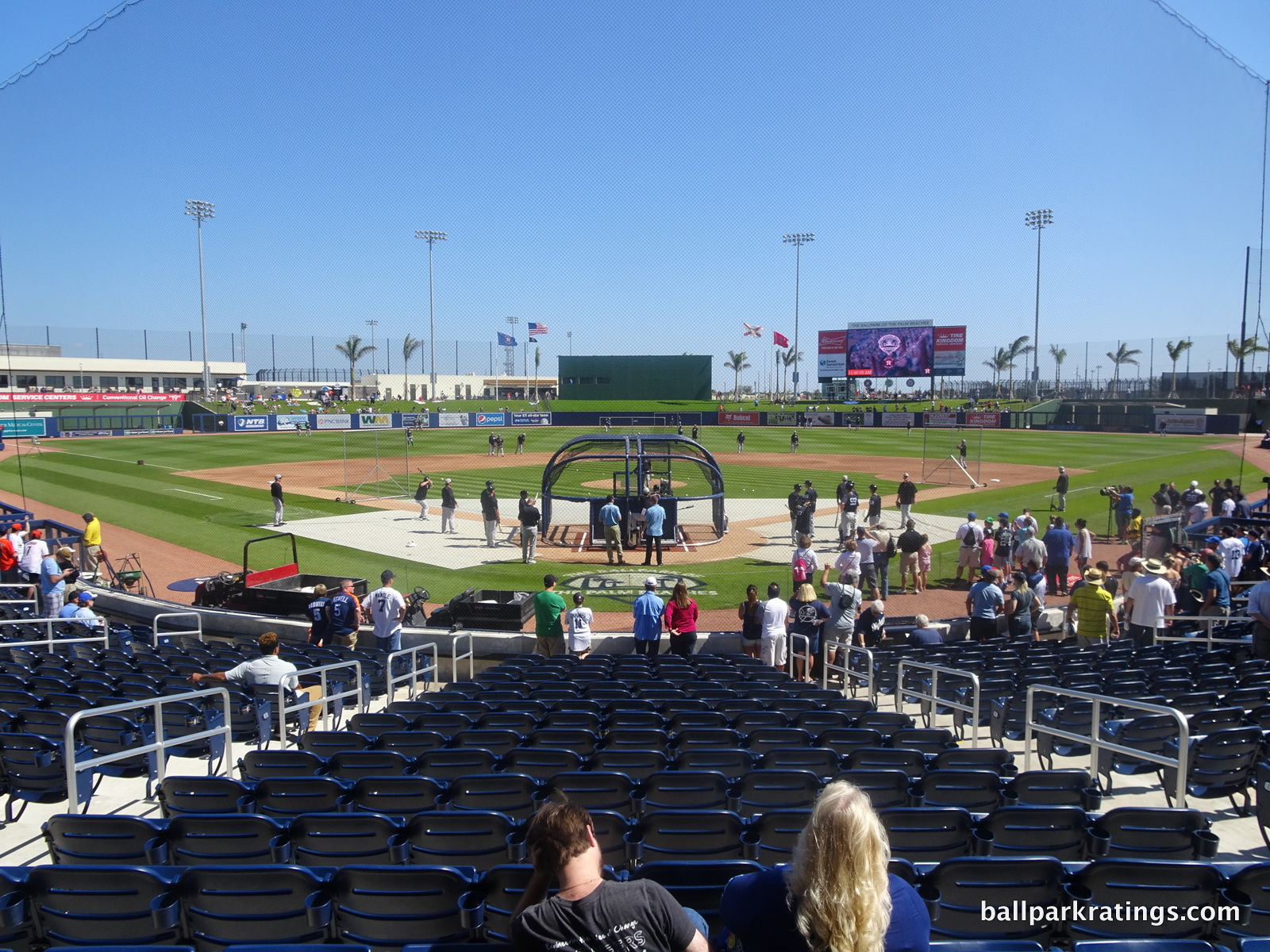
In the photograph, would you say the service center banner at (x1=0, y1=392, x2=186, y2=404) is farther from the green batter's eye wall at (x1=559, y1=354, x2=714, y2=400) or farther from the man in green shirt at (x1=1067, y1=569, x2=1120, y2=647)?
the man in green shirt at (x1=1067, y1=569, x2=1120, y2=647)

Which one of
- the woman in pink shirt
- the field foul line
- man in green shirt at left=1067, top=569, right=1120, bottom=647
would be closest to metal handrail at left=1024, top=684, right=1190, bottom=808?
man in green shirt at left=1067, top=569, right=1120, bottom=647

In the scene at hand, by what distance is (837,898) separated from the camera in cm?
231

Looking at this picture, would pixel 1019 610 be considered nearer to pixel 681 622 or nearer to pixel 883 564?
pixel 681 622

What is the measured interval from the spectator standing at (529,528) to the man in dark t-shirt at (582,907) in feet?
56.6

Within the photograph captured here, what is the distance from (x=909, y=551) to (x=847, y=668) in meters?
8.09

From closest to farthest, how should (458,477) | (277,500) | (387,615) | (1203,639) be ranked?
(1203,639) → (387,615) → (277,500) → (458,477)

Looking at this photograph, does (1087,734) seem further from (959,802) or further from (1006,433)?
(1006,433)

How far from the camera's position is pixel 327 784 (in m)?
5.12

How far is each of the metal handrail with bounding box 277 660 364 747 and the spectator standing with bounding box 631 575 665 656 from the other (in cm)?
416

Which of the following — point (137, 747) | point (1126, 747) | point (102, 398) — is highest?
point (102, 398)

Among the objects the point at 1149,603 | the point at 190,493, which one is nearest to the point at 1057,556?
the point at 1149,603

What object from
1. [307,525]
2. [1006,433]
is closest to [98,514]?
[307,525]

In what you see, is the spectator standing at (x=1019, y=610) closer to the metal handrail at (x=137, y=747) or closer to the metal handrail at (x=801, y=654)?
the metal handrail at (x=801, y=654)

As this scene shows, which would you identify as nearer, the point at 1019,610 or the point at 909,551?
the point at 1019,610
